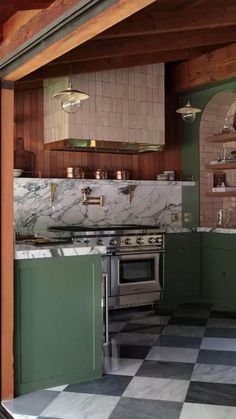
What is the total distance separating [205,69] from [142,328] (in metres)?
3.19

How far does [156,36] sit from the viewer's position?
5070 millimetres

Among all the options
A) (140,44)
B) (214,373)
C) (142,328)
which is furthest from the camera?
(142,328)

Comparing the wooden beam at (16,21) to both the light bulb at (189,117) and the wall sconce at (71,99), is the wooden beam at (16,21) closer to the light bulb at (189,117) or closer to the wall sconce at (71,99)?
the wall sconce at (71,99)

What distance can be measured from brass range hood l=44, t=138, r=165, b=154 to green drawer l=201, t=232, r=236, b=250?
1273 millimetres

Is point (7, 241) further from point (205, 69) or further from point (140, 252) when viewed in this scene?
point (205, 69)

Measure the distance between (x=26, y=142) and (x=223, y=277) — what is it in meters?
2.85

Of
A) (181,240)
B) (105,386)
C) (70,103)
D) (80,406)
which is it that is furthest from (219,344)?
(70,103)

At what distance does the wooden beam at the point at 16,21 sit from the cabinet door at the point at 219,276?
149 inches

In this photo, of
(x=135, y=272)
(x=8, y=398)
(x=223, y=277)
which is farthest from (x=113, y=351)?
(x=223, y=277)

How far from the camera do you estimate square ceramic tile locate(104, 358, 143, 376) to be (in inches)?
152

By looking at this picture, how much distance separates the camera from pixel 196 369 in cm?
396

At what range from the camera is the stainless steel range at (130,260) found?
576 centimetres

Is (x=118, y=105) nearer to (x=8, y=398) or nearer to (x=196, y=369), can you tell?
(x=196, y=369)

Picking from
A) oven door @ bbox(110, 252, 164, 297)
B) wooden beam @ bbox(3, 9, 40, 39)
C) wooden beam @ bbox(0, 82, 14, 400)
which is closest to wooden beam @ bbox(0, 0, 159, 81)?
wooden beam @ bbox(3, 9, 40, 39)
